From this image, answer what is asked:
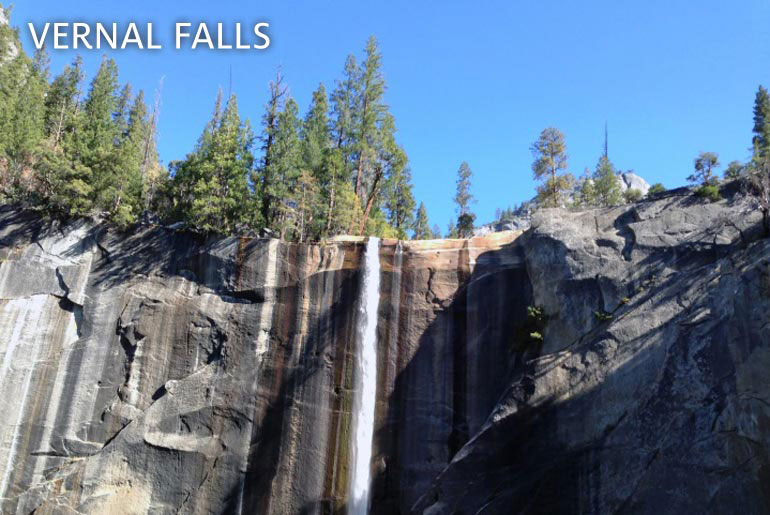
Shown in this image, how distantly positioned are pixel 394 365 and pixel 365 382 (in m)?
1.36

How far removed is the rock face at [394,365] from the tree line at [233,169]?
213cm

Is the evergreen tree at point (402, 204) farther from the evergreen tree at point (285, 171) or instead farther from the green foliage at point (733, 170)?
the green foliage at point (733, 170)

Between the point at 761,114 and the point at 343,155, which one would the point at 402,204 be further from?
the point at 761,114

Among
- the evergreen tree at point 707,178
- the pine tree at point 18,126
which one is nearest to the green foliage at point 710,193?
the evergreen tree at point 707,178

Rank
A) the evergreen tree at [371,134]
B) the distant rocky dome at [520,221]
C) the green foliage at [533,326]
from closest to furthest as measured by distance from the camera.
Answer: the green foliage at [533,326]
the evergreen tree at [371,134]
the distant rocky dome at [520,221]

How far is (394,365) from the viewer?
25.7 m

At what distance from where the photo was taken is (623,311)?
20.7 metres

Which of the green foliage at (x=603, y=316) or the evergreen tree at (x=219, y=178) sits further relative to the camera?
the evergreen tree at (x=219, y=178)

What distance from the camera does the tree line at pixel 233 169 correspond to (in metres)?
30.0

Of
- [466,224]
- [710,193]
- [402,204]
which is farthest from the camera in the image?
[466,224]

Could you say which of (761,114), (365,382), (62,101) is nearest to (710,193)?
(365,382)

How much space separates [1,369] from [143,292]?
633cm

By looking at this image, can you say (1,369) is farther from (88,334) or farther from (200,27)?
(200,27)

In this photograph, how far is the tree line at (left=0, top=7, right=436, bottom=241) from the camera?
3003 centimetres
